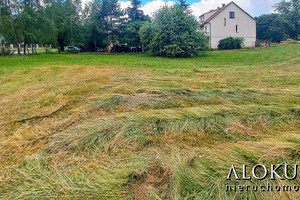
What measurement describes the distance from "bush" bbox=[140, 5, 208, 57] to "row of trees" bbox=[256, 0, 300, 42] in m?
21.7

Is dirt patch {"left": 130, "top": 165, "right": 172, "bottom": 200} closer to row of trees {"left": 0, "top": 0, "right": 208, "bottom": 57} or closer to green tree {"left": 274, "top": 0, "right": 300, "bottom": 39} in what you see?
row of trees {"left": 0, "top": 0, "right": 208, "bottom": 57}

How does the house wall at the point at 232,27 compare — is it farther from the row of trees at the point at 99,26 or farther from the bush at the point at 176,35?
the bush at the point at 176,35

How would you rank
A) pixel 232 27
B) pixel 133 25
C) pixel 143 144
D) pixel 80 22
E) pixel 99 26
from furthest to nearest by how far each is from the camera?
pixel 232 27
pixel 80 22
pixel 99 26
pixel 133 25
pixel 143 144

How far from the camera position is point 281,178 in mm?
1413

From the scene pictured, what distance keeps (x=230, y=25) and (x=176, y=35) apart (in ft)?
41.4

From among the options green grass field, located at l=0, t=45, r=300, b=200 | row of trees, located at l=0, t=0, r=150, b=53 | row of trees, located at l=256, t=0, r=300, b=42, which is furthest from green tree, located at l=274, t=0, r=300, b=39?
green grass field, located at l=0, t=45, r=300, b=200

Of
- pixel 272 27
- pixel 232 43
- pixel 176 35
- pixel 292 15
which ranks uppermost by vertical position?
pixel 292 15

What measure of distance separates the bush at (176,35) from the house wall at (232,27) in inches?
362

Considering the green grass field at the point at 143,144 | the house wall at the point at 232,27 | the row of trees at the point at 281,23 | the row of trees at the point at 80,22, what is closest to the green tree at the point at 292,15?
the row of trees at the point at 281,23

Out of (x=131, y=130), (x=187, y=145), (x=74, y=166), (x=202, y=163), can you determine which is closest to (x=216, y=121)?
(x=187, y=145)

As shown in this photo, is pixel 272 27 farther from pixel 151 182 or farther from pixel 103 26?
pixel 151 182

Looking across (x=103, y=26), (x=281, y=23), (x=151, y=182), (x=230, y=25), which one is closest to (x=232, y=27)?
(x=230, y=25)

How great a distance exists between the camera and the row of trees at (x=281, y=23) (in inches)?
1137

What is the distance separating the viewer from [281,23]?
95.0 feet
